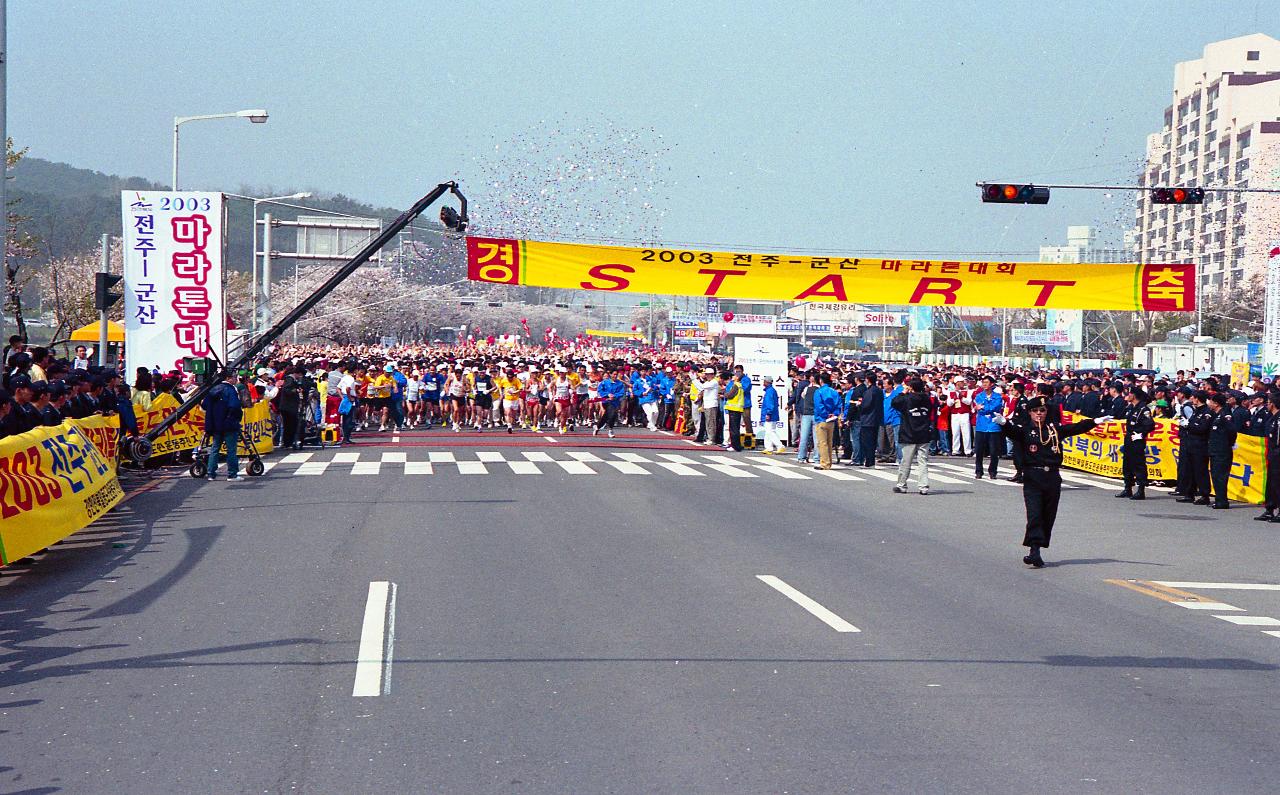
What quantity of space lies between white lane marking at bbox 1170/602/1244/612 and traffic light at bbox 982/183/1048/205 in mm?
13956

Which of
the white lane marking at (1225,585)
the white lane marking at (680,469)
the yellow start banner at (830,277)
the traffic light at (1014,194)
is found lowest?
the white lane marking at (680,469)

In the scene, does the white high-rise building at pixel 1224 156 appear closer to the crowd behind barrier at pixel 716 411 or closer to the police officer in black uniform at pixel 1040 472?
the crowd behind barrier at pixel 716 411

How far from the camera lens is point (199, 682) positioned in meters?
7.34

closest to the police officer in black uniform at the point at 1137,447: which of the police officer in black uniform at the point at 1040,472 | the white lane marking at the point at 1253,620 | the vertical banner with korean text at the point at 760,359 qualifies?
the police officer in black uniform at the point at 1040,472

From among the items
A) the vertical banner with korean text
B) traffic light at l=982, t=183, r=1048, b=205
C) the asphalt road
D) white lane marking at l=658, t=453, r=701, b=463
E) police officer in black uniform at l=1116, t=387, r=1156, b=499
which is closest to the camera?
the asphalt road

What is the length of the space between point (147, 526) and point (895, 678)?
32.4 feet

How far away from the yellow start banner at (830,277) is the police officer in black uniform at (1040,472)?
47.2ft

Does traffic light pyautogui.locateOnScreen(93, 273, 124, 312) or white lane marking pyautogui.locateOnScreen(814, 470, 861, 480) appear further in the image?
white lane marking pyautogui.locateOnScreen(814, 470, 861, 480)

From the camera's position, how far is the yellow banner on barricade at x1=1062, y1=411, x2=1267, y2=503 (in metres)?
19.5

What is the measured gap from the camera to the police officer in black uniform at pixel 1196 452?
19609 millimetres

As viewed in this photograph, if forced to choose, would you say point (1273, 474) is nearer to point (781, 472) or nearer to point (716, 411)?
point (781, 472)

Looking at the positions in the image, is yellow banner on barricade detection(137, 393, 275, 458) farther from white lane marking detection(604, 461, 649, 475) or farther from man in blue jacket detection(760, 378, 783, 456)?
man in blue jacket detection(760, 378, 783, 456)

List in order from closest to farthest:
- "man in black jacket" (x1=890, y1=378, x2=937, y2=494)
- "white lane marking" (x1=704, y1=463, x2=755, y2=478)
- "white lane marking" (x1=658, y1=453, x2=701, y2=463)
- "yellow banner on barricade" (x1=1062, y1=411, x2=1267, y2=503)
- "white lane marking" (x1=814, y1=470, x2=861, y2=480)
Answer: "yellow banner on barricade" (x1=1062, y1=411, x2=1267, y2=503)
"man in black jacket" (x1=890, y1=378, x2=937, y2=494)
"white lane marking" (x1=704, y1=463, x2=755, y2=478)
"white lane marking" (x1=814, y1=470, x2=861, y2=480)
"white lane marking" (x1=658, y1=453, x2=701, y2=463)

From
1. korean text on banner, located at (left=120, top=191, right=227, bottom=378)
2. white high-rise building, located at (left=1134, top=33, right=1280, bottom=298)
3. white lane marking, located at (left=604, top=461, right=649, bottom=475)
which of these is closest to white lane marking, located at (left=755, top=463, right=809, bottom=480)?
white lane marking, located at (left=604, top=461, right=649, bottom=475)
